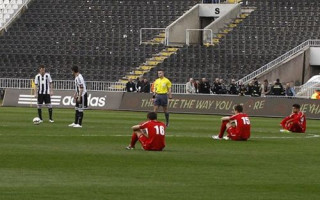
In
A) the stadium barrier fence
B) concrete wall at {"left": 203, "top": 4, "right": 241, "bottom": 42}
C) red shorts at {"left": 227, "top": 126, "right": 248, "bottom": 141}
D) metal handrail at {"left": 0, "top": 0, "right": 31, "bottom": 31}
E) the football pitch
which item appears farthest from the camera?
metal handrail at {"left": 0, "top": 0, "right": 31, "bottom": 31}

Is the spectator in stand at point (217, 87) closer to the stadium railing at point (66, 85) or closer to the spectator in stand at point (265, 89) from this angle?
the spectator in stand at point (265, 89)

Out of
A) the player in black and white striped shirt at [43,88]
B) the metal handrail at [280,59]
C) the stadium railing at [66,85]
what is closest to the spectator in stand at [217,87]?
the stadium railing at [66,85]

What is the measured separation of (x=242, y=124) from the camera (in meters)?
31.0

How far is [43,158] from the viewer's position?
929 inches

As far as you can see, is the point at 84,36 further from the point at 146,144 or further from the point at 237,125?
the point at 146,144

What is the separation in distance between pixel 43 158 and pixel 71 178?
4199 mm

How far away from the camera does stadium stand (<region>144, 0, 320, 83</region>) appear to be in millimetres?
67438

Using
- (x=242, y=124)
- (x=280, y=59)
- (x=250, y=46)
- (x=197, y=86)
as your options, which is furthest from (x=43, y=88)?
(x=250, y=46)

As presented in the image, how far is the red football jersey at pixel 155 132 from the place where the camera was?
25688 mm

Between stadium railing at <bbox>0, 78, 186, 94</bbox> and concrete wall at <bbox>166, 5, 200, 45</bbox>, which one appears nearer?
stadium railing at <bbox>0, 78, 186, 94</bbox>

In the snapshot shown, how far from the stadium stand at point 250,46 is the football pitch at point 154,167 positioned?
31.8 meters

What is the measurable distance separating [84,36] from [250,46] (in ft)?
36.9

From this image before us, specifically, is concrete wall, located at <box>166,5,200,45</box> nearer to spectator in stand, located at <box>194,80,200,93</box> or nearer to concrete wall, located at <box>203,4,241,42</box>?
concrete wall, located at <box>203,4,241,42</box>

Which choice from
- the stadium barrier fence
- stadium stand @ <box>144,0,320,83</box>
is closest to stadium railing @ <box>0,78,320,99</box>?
stadium stand @ <box>144,0,320,83</box>
